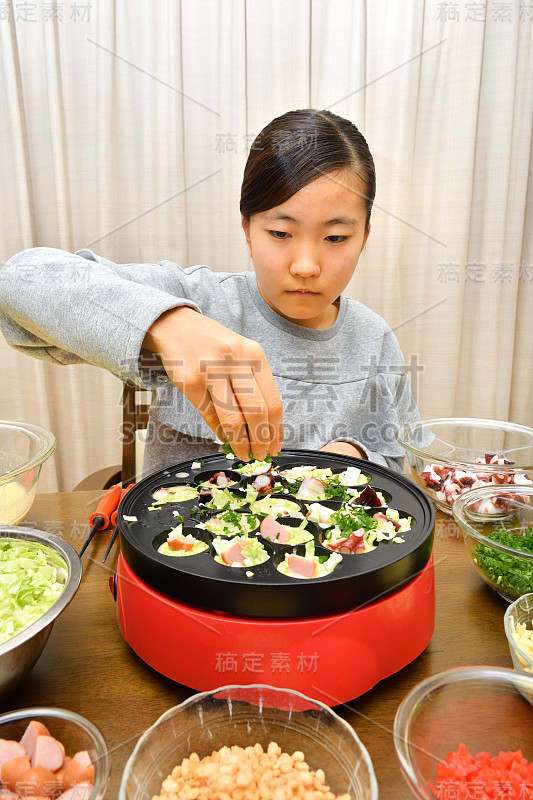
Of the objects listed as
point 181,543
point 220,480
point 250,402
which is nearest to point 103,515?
point 220,480

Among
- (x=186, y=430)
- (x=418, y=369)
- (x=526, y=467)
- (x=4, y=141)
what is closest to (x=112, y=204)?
(x=4, y=141)

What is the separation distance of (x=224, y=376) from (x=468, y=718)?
0.61 meters

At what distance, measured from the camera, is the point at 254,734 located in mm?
682

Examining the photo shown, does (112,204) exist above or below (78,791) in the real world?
above

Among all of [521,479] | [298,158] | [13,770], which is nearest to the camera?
[13,770]

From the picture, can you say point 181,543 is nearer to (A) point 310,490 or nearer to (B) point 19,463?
(A) point 310,490

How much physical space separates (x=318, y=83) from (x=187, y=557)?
2.77m

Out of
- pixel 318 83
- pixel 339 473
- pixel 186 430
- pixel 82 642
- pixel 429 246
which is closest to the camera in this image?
pixel 82 642

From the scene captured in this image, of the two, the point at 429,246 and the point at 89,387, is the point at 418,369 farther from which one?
the point at 89,387

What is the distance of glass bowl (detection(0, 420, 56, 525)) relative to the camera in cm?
121

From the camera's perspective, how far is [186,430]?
68.7 inches

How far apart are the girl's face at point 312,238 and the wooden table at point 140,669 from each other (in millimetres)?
839

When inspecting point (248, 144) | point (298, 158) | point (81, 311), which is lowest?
point (81, 311)

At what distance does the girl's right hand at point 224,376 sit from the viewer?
3.18 ft
